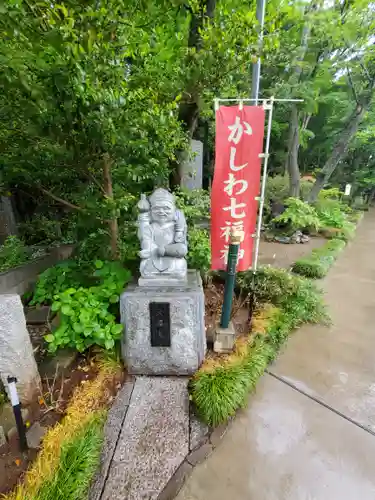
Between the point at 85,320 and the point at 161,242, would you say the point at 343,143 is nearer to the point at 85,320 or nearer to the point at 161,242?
the point at 161,242

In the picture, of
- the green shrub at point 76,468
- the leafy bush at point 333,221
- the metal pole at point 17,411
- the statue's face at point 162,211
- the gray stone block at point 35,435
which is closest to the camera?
the green shrub at point 76,468

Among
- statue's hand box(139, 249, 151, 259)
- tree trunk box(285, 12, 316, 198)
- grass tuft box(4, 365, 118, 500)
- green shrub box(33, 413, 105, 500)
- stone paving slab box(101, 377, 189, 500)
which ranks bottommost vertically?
stone paving slab box(101, 377, 189, 500)

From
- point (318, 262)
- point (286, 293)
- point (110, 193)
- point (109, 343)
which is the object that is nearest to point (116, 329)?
point (109, 343)

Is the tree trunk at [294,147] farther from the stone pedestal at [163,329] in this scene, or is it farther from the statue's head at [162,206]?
the stone pedestal at [163,329]

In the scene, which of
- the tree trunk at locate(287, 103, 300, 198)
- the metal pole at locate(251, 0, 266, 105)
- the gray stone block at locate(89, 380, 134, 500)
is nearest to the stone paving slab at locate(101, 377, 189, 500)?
the gray stone block at locate(89, 380, 134, 500)

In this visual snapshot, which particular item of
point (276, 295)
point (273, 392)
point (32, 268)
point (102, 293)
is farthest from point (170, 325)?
point (32, 268)

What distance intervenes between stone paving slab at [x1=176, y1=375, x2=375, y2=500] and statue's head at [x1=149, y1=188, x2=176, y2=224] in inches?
84.6

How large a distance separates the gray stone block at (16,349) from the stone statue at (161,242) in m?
1.19

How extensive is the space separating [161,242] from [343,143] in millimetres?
9101

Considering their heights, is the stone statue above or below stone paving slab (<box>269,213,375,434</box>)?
above

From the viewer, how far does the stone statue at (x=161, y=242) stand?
2898 millimetres

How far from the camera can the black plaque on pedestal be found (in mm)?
2855

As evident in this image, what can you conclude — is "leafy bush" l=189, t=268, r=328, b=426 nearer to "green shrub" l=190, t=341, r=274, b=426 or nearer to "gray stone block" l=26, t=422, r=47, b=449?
"green shrub" l=190, t=341, r=274, b=426

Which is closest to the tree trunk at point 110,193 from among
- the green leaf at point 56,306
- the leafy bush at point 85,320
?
the leafy bush at point 85,320
